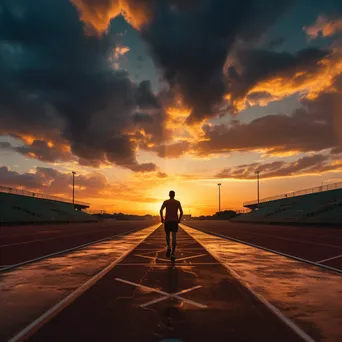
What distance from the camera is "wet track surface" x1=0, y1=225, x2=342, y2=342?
5207mm

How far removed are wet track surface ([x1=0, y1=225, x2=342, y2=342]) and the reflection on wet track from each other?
0.02 metres

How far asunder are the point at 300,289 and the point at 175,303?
9.30ft

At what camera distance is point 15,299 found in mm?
7145

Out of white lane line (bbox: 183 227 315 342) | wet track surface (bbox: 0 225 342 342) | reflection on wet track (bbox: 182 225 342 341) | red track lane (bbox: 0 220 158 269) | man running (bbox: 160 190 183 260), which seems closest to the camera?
white lane line (bbox: 183 227 315 342)

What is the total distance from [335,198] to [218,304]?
6167 cm

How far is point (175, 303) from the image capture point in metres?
6.86

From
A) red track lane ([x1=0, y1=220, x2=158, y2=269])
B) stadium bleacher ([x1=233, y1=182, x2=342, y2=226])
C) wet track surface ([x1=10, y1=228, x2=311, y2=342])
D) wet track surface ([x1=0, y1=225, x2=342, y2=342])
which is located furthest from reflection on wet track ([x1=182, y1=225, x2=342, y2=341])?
stadium bleacher ([x1=233, y1=182, x2=342, y2=226])

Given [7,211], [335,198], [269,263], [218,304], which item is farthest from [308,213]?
[218,304]

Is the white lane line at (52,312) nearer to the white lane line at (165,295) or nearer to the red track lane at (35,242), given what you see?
the white lane line at (165,295)

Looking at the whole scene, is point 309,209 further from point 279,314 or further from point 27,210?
point 279,314

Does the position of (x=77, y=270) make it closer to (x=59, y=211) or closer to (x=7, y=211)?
(x=7, y=211)

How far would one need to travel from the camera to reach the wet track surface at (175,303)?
5207 mm

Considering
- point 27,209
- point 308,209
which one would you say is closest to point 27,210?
point 27,209

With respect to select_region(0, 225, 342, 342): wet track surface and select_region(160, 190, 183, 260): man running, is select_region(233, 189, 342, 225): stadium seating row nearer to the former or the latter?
select_region(160, 190, 183, 260): man running
